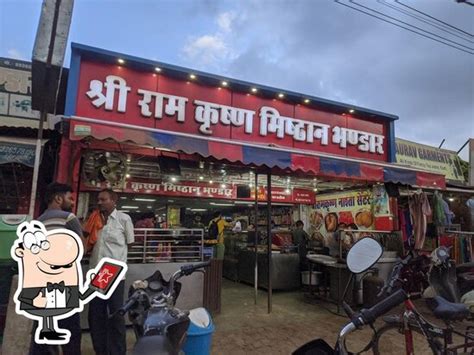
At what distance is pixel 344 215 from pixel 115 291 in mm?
9323

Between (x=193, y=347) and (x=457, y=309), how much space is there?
2313 mm

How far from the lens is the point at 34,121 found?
21.9 ft

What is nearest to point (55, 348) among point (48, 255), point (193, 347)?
point (193, 347)

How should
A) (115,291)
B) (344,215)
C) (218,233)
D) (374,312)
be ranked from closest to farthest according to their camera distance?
(374,312), (115,291), (218,233), (344,215)

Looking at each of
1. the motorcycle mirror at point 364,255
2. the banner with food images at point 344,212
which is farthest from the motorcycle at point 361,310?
the banner with food images at point 344,212

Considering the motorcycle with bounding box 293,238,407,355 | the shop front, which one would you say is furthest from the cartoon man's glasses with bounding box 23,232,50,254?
the shop front

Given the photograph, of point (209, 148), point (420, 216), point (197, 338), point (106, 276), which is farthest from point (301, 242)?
point (106, 276)

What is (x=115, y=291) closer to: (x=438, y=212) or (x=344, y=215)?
(x=438, y=212)

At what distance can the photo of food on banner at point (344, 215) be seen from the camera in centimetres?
830

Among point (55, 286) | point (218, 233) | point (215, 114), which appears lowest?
point (55, 286)

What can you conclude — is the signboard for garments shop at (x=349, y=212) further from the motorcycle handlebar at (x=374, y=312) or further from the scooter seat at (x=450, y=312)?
the motorcycle handlebar at (x=374, y=312)

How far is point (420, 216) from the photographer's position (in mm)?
7250

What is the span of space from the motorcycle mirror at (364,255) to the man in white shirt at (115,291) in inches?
85.4

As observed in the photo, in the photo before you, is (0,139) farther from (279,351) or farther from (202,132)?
(279,351)
